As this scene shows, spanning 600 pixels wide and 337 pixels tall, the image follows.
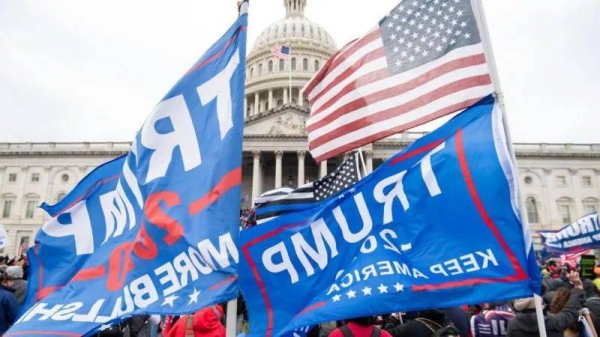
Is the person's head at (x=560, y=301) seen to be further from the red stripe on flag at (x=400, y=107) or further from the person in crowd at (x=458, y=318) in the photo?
the red stripe on flag at (x=400, y=107)

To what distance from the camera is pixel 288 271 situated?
392 centimetres

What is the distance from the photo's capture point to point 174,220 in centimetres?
361

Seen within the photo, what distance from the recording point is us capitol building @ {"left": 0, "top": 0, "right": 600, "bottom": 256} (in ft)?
155

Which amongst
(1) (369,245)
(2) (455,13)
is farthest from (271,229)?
(2) (455,13)

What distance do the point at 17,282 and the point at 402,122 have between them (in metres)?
7.03

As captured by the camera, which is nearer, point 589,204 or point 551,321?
point 551,321

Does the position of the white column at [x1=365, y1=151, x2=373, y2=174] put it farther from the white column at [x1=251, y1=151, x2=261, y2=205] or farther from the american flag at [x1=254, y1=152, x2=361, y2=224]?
the american flag at [x1=254, y1=152, x2=361, y2=224]

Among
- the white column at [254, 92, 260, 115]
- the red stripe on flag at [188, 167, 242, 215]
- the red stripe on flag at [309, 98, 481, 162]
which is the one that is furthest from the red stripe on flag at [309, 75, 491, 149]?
the white column at [254, 92, 260, 115]

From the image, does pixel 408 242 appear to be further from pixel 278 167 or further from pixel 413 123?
pixel 278 167

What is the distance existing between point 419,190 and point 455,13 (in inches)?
71.8

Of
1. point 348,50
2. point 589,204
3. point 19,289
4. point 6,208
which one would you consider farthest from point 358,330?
point 6,208

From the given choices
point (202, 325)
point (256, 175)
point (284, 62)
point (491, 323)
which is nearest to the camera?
point (491, 323)

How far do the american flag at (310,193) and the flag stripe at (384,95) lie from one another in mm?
858

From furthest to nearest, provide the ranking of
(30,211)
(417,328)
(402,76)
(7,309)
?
1. (30,211)
2. (7,309)
3. (402,76)
4. (417,328)
